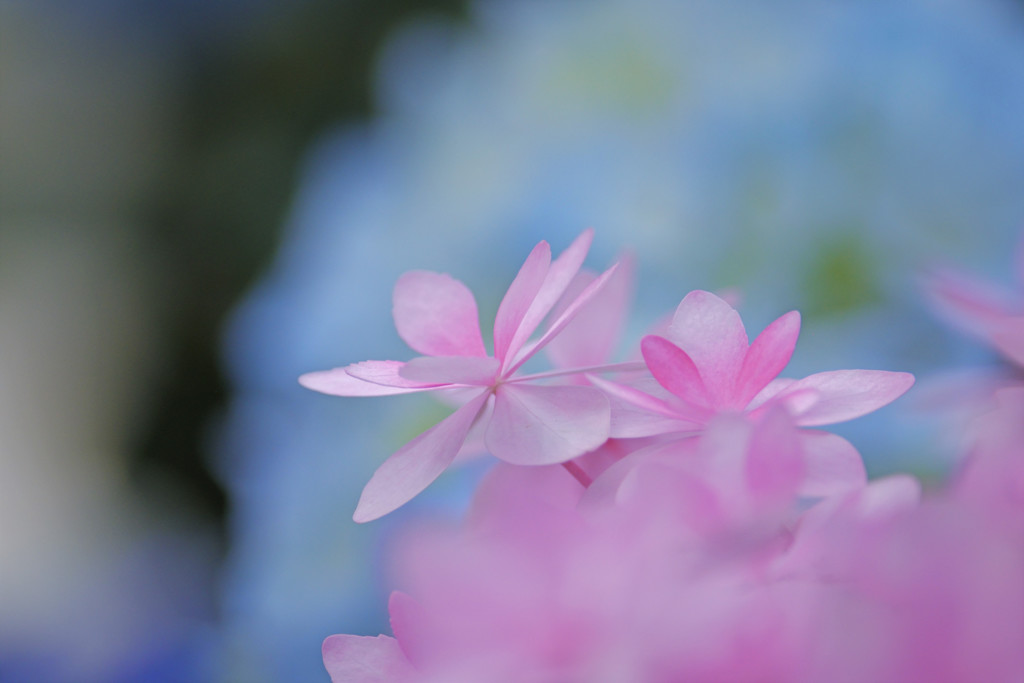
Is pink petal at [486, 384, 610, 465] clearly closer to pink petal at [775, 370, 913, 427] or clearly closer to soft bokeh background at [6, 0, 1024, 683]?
pink petal at [775, 370, 913, 427]

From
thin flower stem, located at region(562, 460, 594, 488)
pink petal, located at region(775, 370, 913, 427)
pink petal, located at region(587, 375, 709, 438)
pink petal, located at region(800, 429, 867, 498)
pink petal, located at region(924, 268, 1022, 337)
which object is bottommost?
thin flower stem, located at region(562, 460, 594, 488)

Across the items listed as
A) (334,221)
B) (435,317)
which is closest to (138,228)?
(334,221)

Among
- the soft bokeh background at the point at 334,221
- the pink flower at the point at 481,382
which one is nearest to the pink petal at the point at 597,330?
the pink flower at the point at 481,382

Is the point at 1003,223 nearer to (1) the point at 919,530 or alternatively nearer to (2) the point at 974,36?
(2) the point at 974,36

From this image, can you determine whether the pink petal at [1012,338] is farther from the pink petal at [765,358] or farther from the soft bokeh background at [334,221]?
the soft bokeh background at [334,221]

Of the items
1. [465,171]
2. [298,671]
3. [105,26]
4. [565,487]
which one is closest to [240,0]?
[105,26]

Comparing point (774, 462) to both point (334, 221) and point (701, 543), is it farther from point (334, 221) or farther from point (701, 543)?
point (334, 221)

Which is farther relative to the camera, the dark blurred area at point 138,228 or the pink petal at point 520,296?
the dark blurred area at point 138,228

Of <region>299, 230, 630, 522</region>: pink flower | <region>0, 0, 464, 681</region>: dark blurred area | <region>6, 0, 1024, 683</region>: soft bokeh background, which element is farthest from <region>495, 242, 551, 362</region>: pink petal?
<region>0, 0, 464, 681</region>: dark blurred area
